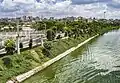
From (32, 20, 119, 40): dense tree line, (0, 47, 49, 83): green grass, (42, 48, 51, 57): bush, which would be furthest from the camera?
(32, 20, 119, 40): dense tree line

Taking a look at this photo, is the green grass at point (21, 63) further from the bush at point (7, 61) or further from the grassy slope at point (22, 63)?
the bush at point (7, 61)

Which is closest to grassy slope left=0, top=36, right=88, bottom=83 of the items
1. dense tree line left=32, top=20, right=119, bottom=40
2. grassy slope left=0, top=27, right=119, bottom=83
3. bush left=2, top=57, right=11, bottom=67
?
grassy slope left=0, top=27, right=119, bottom=83

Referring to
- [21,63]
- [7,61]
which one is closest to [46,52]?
[21,63]

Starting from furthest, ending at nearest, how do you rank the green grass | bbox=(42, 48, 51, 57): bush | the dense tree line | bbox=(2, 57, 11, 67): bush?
the dense tree line, bbox=(42, 48, 51, 57): bush, bbox=(2, 57, 11, 67): bush, the green grass

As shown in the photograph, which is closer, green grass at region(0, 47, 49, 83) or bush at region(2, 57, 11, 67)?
green grass at region(0, 47, 49, 83)

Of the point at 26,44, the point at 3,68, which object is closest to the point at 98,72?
the point at 3,68

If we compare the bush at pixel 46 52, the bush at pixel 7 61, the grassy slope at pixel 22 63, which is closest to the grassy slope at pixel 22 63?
the grassy slope at pixel 22 63

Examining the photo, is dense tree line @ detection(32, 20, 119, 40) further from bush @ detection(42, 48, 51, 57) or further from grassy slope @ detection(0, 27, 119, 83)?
grassy slope @ detection(0, 27, 119, 83)

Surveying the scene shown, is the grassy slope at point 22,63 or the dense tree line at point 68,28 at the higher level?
the grassy slope at point 22,63

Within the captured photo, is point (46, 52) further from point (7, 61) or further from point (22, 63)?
point (7, 61)

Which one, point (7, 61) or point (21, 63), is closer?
point (7, 61)

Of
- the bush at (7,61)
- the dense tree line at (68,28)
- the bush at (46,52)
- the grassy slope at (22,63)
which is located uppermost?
the bush at (7,61)

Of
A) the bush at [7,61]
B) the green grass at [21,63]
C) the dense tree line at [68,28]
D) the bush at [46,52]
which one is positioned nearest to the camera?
the green grass at [21,63]
